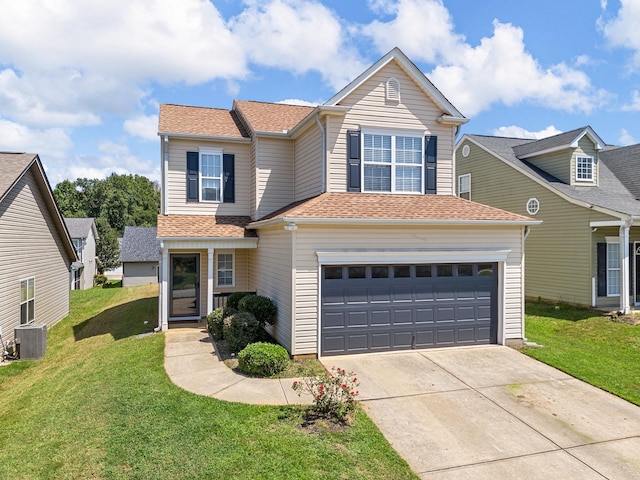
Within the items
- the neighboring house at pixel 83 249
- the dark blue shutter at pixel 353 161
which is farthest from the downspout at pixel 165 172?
the neighboring house at pixel 83 249

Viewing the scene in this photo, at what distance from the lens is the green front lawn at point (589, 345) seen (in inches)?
358

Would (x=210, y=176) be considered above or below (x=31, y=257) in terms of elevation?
above

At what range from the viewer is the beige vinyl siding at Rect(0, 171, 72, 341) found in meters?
13.6

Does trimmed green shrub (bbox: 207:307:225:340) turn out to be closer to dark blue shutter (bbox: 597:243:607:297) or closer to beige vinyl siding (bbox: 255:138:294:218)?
beige vinyl siding (bbox: 255:138:294:218)

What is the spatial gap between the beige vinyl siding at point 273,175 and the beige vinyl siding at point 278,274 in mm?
1698

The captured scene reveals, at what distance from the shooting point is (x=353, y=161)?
1200cm

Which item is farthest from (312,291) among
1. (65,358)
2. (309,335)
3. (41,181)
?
(41,181)

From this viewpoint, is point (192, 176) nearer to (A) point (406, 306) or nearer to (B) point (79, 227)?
(A) point (406, 306)

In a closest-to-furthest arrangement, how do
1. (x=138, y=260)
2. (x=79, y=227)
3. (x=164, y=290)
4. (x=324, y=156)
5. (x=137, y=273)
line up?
(x=324, y=156) < (x=164, y=290) < (x=138, y=260) < (x=137, y=273) < (x=79, y=227)

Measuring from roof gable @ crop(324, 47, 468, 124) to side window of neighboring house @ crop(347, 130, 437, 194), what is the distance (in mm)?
937

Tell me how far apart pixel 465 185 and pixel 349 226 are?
1553 centimetres

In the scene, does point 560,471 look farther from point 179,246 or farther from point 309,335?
point 179,246

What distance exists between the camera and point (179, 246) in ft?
42.9

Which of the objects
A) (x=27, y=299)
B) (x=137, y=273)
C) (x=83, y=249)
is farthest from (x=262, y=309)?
(x=83, y=249)
